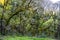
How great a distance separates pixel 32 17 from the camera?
4.09m

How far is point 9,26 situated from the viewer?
400 centimetres

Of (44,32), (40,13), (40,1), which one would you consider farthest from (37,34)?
(40,1)

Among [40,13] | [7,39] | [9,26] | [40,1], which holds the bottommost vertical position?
[7,39]

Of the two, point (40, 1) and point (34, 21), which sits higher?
point (40, 1)

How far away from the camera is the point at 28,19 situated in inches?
161

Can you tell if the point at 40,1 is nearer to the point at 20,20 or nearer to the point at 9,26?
the point at 20,20

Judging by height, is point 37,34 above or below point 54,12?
below

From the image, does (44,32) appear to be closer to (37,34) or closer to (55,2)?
(37,34)

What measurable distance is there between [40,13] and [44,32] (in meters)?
0.41

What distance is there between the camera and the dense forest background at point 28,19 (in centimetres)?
403

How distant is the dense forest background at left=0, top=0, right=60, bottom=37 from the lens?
403 cm

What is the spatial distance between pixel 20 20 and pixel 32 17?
0.26 meters

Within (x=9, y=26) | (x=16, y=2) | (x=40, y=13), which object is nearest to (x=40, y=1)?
(x=40, y=13)

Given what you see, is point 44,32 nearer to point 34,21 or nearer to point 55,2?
point 34,21
